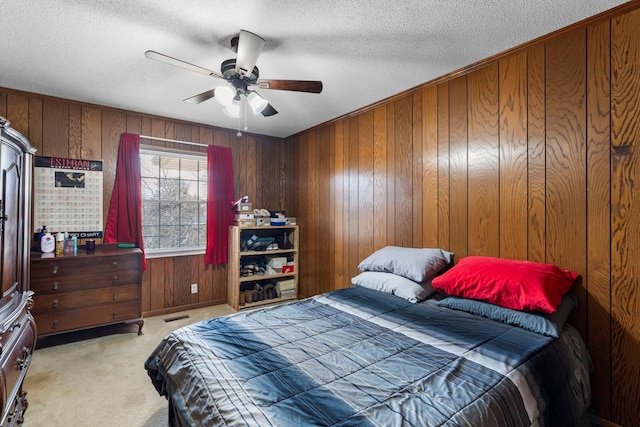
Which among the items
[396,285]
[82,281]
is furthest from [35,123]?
[396,285]

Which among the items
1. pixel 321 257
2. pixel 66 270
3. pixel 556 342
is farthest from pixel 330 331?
pixel 66 270

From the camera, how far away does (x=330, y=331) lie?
68.5 inches

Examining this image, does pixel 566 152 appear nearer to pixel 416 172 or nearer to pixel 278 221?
pixel 416 172

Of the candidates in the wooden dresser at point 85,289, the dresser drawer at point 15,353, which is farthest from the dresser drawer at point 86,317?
the dresser drawer at point 15,353

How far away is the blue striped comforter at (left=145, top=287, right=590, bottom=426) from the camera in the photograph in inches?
42.7

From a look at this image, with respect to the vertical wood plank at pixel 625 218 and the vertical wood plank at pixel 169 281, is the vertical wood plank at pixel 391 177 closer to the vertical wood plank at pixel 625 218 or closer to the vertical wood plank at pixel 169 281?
the vertical wood plank at pixel 625 218

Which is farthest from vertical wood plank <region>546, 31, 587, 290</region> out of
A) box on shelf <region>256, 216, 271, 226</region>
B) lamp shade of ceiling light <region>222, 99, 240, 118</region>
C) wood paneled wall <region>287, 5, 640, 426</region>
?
box on shelf <region>256, 216, 271, 226</region>

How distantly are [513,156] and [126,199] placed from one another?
3860 mm

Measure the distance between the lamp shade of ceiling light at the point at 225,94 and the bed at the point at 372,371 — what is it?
4.78 ft

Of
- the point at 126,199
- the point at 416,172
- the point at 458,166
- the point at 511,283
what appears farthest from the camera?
the point at 126,199

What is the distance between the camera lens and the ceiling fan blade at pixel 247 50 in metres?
1.88

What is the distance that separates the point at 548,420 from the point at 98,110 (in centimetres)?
451

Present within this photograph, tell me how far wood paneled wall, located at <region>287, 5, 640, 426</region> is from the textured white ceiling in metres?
0.23

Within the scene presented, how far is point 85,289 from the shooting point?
115 inches
